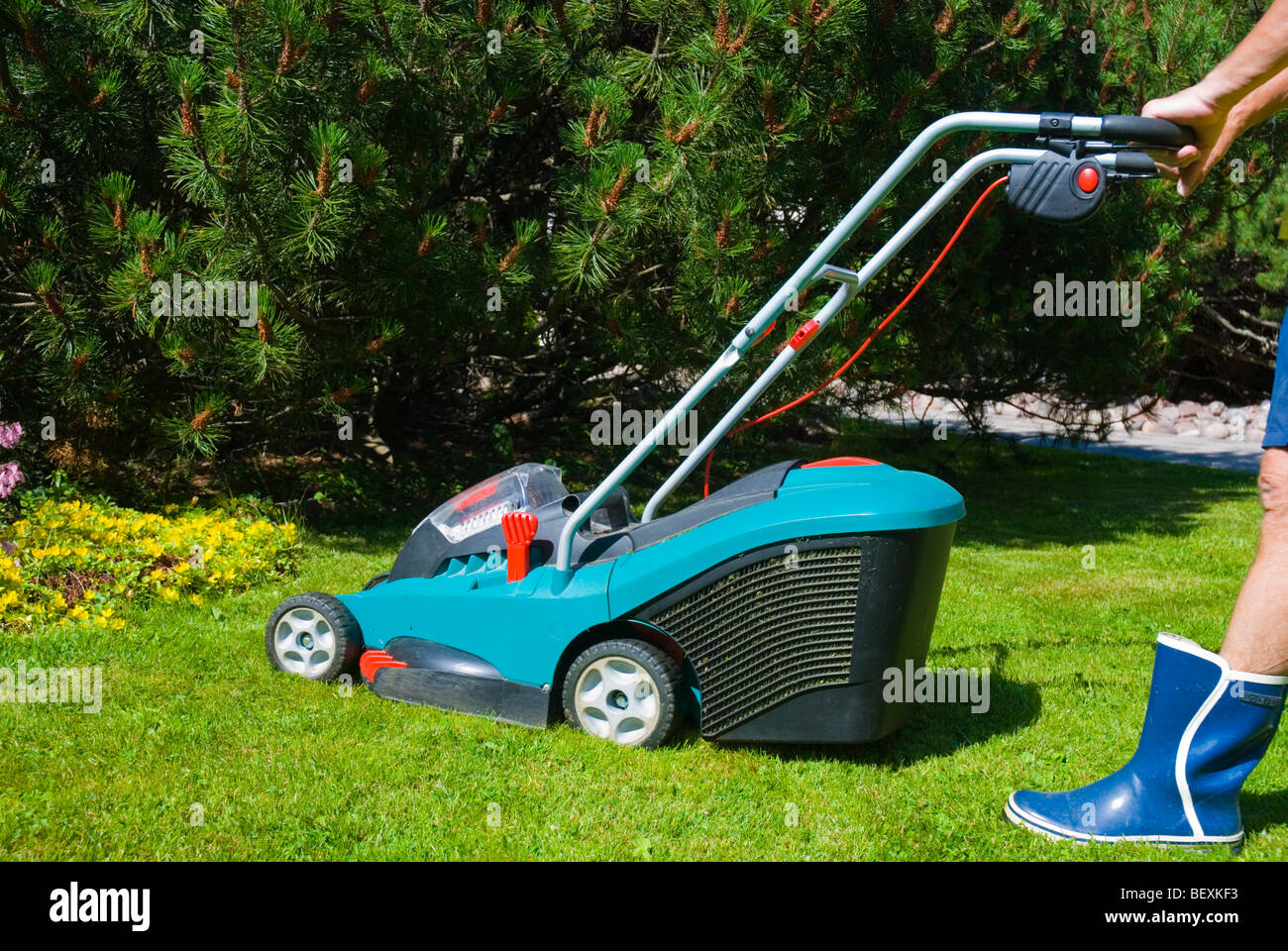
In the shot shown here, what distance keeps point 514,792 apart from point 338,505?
4416 mm

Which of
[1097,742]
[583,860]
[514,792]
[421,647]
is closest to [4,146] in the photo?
[421,647]

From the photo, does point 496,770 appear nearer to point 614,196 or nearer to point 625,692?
point 625,692

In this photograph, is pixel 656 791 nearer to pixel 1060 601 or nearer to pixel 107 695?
pixel 107 695

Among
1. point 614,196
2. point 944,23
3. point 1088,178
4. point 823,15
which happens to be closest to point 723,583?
point 1088,178

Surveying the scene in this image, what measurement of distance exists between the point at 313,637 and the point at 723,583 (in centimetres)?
172

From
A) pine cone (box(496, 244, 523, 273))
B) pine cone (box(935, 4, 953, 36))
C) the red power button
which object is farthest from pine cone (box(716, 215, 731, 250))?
the red power button

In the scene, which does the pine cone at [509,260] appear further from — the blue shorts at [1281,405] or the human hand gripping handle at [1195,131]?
the blue shorts at [1281,405]

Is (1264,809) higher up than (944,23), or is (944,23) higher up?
(944,23)

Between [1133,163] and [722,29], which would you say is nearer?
[1133,163]

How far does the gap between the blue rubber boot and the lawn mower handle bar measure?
125cm

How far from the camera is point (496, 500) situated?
→ 13.1ft

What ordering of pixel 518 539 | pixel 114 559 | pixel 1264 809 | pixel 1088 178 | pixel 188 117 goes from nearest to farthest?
pixel 1088 178 < pixel 1264 809 < pixel 518 539 < pixel 188 117 < pixel 114 559

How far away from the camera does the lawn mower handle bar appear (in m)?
2.76

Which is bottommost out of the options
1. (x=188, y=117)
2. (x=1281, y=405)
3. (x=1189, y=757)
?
(x=1189, y=757)
